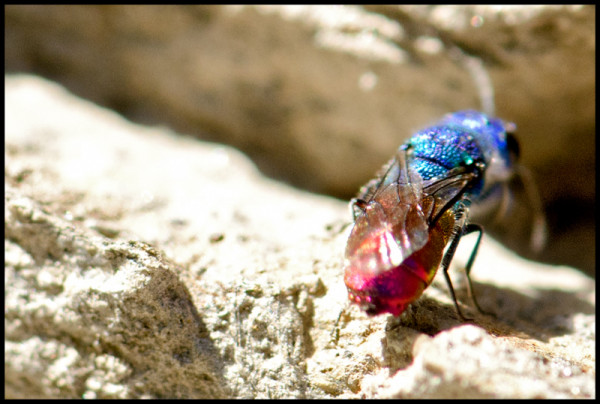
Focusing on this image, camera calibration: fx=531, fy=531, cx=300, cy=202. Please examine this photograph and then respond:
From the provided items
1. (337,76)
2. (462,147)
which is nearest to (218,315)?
(462,147)

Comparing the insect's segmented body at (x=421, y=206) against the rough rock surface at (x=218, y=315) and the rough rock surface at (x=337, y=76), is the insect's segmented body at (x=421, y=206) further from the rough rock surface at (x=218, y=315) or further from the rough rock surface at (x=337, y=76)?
the rough rock surface at (x=337, y=76)

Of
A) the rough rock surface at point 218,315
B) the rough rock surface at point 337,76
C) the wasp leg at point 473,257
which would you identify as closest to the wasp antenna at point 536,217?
the rough rock surface at point 337,76

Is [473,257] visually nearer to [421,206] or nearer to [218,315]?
[421,206]

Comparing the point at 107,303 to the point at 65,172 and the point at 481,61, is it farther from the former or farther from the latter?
the point at 481,61

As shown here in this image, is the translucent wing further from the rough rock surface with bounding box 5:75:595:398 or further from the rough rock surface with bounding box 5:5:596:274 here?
the rough rock surface with bounding box 5:5:596:274

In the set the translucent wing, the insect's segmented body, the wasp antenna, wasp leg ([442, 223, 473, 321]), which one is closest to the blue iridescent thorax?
the insect's segmented body
